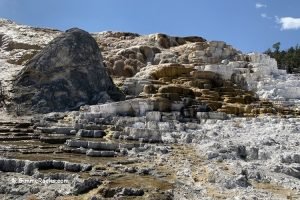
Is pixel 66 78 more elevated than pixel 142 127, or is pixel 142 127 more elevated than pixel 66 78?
pixel 66 78

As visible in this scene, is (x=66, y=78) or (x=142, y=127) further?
(x=66, y=78)

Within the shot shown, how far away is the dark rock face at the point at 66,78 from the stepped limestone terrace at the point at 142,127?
75 mm

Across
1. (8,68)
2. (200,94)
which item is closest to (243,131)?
(200,94)

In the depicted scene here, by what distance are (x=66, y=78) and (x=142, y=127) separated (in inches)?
395

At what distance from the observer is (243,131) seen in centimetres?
2644

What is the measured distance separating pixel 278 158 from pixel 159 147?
5.13 m

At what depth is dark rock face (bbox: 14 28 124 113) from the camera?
109ft

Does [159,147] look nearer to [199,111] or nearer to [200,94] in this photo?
[199,111]

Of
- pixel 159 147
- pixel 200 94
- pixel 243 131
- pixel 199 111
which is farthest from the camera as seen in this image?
pixel 200 94

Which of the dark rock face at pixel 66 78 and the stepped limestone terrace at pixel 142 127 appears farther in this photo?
the dark rock face at pixel 66 78

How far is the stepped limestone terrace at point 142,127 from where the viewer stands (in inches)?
620

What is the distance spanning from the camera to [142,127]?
26.8 meters

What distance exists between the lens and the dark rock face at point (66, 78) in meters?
33.2

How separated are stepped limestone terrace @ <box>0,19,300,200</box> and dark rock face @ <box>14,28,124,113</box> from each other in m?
0.07
